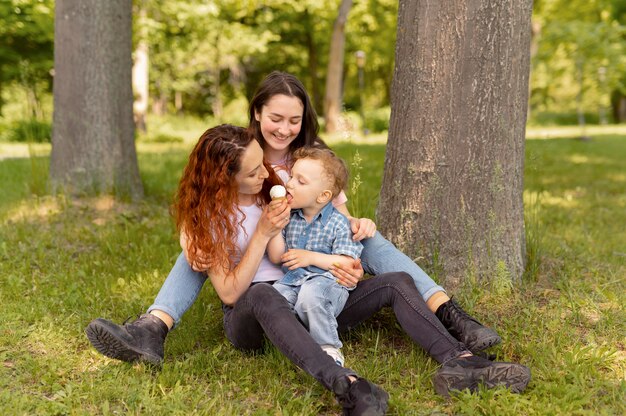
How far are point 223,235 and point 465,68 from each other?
168cm

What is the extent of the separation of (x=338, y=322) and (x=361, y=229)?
1.60 ft

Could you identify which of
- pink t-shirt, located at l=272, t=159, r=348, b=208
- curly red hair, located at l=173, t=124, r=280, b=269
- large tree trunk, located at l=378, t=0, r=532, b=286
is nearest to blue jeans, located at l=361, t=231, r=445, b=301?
pink t-shirt, located at l=272, t=159, r=348, b=208

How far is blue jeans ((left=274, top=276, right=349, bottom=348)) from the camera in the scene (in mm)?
2967

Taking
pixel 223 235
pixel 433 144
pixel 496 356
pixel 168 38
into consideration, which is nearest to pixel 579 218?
pixel 433 144

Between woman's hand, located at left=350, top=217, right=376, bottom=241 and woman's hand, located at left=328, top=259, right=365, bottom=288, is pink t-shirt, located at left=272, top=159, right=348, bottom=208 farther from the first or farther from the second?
woman's hand, located at left=328, top=259, right=365, bottom=288

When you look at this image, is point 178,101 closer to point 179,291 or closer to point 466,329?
point 179,291

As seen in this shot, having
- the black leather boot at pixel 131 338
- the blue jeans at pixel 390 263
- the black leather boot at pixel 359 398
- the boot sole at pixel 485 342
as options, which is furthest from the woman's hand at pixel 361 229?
the black leather boot at pixel 131 338

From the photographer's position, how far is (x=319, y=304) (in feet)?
9.77

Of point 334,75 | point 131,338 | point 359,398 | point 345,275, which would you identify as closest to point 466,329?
point 345,275

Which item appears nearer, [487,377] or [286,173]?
[487,377]

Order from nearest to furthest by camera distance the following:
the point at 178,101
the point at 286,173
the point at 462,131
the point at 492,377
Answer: the point at 492,377 < the point at 286,173 < the point at 462,131 < the point at 178,101

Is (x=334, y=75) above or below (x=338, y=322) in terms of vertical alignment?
above

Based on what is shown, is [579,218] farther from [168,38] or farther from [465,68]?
[168,38]

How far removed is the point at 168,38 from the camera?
2173 cm
